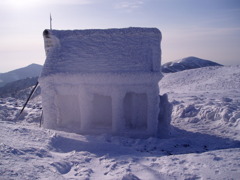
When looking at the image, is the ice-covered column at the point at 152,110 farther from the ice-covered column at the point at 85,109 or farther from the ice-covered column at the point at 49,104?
the ice-covered column at the point at 49,104

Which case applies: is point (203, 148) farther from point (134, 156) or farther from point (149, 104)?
point (134, 156)

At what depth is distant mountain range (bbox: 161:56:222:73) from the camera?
1635 inches

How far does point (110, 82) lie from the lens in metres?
9.61

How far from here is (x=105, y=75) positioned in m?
9.51

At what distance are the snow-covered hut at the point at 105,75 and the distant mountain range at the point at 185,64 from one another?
30.1 meters

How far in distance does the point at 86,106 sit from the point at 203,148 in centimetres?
475

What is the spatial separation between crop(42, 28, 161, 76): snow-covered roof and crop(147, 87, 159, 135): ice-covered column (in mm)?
933

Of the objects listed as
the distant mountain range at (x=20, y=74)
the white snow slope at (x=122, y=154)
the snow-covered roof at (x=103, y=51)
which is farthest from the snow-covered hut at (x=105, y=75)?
the distant mountain range at (x=20, y=74)

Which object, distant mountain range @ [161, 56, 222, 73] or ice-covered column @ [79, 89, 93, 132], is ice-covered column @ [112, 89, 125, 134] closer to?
ice-covered column @ [79, 89, 93, 132]

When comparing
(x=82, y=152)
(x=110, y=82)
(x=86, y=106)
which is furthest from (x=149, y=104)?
(x=82, y=152)

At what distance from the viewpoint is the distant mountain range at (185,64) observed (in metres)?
41.5

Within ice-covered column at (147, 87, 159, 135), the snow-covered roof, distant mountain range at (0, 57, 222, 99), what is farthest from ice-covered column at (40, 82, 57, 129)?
distant mountain range at (0, 57, 222, 99)

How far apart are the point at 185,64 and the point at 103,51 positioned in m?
38.0

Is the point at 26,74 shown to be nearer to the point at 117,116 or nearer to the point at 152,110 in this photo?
the point at 117,116
